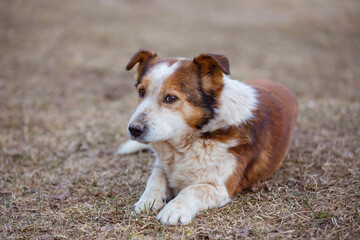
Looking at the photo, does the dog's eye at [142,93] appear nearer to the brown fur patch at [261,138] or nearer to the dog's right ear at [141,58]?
the dog's right ear at [141,58]

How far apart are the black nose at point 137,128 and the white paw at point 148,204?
0.72 m

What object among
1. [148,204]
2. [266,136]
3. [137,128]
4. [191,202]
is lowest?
[148,204]

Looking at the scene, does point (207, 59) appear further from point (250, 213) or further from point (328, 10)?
point (328, 10)

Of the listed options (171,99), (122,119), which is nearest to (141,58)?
(171,99)

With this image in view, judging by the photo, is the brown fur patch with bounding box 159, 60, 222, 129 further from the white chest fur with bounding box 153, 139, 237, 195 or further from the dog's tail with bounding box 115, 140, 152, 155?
the dog's tail with bounding box 115, 140, 152, 155

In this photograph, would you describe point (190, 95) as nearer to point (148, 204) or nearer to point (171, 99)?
point (171, 99)

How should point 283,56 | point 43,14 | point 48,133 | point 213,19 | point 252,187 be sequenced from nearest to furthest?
1. point 252,187
2. point 48,133
3. point 283,56
4. point 43,14
5. point 213,19

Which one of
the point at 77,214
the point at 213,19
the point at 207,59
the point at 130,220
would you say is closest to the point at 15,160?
the point at 77,214

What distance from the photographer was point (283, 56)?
1190cm

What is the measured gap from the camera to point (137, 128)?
123 inches

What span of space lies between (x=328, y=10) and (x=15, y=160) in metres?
20.5

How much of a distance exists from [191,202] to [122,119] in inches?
146

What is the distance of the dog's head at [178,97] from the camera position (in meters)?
3.22

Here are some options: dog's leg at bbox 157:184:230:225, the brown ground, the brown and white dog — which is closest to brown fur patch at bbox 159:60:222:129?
the brown and white dog
